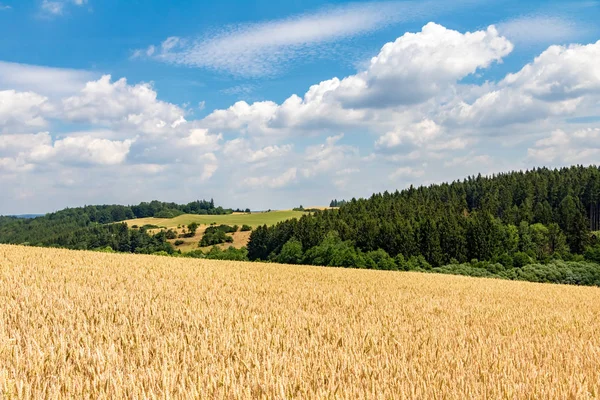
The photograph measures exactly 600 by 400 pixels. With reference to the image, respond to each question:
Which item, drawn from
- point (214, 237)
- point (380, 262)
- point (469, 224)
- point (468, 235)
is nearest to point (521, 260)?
point (468, 235)

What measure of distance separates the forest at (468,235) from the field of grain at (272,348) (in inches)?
2999

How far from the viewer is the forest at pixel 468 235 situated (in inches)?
3585

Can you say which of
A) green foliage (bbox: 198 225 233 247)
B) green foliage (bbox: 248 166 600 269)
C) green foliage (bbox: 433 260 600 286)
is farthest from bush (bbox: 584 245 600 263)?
green foliage (bbox: 198 225 233 247)

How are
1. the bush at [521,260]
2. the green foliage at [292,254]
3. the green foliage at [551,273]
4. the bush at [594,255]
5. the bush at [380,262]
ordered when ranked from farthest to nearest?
the green foliage at [292,254] → the bush at [594,255] → the bush at [380,262] → the bush at [521,260] → the green foliage at [551,273]

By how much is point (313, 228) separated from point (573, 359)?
121193 mm

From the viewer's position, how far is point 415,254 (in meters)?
113

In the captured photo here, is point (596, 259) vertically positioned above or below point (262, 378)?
below

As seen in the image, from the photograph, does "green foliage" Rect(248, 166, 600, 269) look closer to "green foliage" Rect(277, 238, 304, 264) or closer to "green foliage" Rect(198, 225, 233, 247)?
"green foliage" Rect(277, 238, 304, 264)

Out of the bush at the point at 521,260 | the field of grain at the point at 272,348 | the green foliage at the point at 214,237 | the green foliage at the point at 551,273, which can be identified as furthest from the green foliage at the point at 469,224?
the field of grain at the point at 272,348

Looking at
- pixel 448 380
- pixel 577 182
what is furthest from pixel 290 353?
pixel 577 182

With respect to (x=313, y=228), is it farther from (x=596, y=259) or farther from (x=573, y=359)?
(x=573, y=359)

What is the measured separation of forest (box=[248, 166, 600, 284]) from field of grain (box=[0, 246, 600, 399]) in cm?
7619

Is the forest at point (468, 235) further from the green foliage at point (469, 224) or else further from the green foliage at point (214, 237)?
the green foliage at point (214, 237)

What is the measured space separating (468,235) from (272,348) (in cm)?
11492
